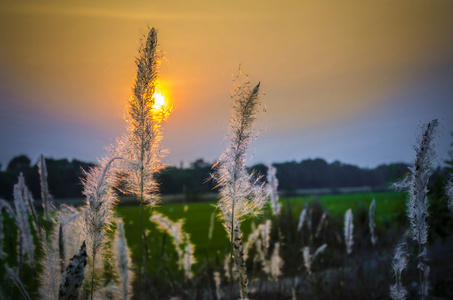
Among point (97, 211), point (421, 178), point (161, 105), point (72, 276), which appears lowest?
point (72, 276)

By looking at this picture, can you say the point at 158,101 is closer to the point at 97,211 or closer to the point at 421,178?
the point at 97,211

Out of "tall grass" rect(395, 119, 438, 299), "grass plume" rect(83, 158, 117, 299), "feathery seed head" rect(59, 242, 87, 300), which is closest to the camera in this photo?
"feathery seed head" rect(59, 242, 87, 300)

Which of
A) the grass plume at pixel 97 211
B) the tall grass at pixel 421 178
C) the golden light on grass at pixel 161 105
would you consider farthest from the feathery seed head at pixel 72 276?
the tall grass at pixel 421 178

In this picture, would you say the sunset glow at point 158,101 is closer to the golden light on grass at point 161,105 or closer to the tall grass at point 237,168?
the golden light on grass at point 161,105

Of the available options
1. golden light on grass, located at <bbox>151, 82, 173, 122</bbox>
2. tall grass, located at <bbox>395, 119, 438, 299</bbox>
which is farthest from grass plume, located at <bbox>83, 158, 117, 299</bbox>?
tall grass, located at <bbox>395, 119, 438, 299</bbox>

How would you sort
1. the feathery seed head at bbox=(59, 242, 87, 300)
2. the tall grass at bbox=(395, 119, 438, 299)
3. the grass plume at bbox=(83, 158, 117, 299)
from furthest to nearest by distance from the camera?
1. the tall grass at bbox=(395, 119, 438, 299)
2. the grass plume at bbox=(83, 158, 117, 299)
3. the feathery seed head at bbox=(59, 242, 87, 300)

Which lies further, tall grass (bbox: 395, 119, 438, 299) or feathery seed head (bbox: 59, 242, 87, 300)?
tall grass (bbox: 395, 119, 438, 299)

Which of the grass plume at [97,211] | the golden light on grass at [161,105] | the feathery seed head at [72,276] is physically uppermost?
the golden light on grass at [161,105]

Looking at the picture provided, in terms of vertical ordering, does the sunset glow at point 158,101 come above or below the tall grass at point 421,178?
above

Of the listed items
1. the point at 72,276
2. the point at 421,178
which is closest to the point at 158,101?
the point at 72,276

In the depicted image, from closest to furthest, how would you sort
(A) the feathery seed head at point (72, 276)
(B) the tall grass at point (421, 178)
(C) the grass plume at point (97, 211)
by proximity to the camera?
1. (A) the feathery seed head at point (72, 276)
2. (C) the grass plume at point (97, 211)
3. (B) the tall grass at point (421, 178)

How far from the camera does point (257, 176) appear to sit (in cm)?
202

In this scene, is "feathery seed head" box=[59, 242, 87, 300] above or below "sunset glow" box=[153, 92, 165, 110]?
below

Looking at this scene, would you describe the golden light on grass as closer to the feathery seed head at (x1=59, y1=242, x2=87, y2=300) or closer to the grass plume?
the grass plume
